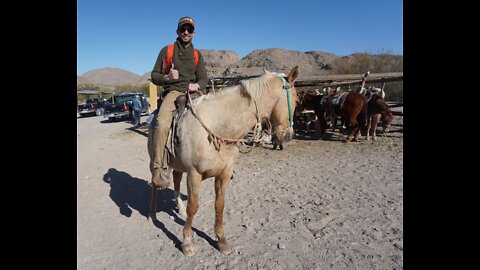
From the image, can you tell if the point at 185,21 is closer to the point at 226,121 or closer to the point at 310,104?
the point at 226,121

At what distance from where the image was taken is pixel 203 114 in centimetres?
301

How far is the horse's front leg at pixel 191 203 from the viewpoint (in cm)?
305

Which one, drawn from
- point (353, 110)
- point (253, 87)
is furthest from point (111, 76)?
point (253, 87)

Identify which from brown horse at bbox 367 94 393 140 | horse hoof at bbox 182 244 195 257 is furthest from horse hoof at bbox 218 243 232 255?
brown horse at bbox 367 94 393 140

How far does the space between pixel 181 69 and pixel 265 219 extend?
263 cm

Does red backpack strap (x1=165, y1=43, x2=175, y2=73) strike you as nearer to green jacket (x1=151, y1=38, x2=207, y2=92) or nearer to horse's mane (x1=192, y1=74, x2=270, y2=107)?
green jacket (x1=151, y1=38, x2=207, y2=92)

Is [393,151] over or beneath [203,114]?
beneath

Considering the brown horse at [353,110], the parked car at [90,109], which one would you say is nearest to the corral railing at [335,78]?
the brown horse at [353,110]
